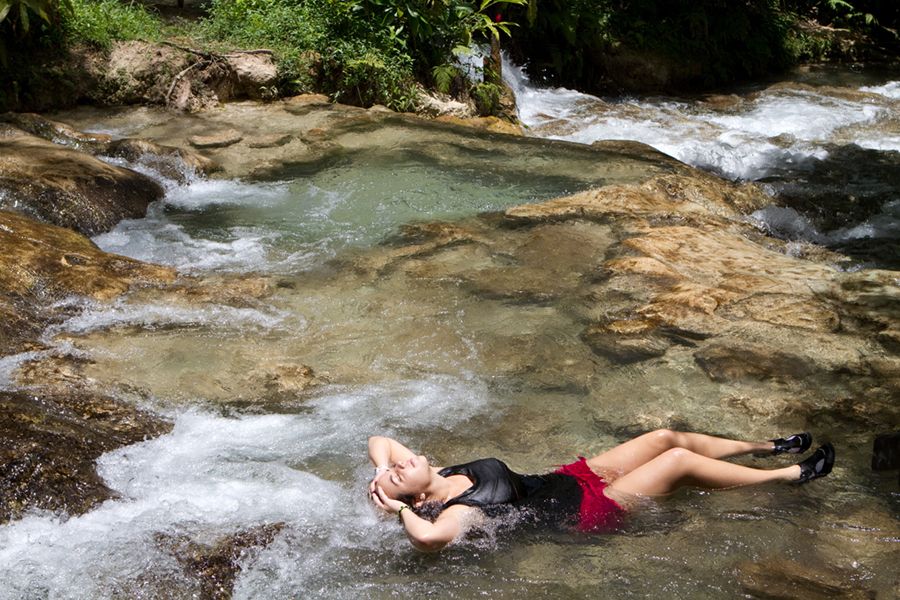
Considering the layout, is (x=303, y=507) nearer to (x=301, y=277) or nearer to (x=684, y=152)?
(x=301, y=277)

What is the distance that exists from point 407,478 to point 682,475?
1289mm

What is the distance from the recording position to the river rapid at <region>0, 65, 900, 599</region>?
361 centimetres

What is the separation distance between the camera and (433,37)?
39.8 ft

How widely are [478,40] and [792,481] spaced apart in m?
10.4

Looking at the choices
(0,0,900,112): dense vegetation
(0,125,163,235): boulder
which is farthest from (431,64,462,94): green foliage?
(0,125,163,235): boulder

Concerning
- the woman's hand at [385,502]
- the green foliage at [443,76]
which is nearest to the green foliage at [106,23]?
the green foliage at [443,76]

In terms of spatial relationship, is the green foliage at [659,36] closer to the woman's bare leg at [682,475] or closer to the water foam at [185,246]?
the water foam at [185,246]

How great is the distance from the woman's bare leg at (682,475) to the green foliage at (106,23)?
28.7 feet

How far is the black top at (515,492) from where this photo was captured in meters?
Answer: 4.02

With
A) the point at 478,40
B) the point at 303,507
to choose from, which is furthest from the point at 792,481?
the point at 478,40

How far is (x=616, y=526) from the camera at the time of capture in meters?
4.01

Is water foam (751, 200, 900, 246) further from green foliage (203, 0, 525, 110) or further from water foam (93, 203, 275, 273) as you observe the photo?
green foliage (203, 0, 525, 110)

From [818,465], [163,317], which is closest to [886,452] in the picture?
[818,465]

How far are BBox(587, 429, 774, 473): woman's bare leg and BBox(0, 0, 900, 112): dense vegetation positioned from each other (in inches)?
297
